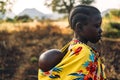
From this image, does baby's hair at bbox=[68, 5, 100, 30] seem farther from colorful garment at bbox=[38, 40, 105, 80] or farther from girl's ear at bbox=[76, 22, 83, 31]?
colorful garment at bbox=[38, 40, 105, 80]

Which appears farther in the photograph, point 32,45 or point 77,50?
point 32,45

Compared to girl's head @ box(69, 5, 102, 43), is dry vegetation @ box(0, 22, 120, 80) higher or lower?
lower

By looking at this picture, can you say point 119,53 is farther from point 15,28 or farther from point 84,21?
point 84,21

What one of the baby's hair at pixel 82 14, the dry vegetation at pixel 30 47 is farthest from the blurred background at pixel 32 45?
the baby's hair at pixel 82 14

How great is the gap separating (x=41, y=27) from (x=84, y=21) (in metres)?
17.3

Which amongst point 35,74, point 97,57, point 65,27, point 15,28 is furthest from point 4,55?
point 97,57

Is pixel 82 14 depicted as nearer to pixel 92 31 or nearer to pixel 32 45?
pixel 92 31

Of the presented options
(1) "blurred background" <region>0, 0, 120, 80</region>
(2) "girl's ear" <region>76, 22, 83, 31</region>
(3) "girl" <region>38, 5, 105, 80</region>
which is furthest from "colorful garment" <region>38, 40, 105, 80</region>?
(1) "blurred background" <region>0, 0, 120, 80</region>

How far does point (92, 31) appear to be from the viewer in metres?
3.28

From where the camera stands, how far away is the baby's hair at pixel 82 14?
328 cm

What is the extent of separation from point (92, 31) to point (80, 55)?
0.25 metres

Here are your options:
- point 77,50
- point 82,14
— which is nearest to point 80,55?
point 77,50

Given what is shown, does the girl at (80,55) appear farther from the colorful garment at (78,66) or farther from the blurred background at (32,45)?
the blurred background at (32,45)

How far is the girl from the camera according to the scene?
3.19 m
